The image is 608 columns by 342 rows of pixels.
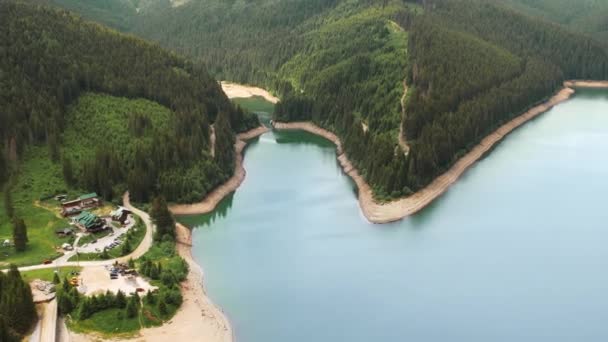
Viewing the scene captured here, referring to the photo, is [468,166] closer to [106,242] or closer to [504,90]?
[504,90]

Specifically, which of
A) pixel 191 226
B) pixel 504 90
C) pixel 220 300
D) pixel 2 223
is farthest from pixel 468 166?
pixel 2 223

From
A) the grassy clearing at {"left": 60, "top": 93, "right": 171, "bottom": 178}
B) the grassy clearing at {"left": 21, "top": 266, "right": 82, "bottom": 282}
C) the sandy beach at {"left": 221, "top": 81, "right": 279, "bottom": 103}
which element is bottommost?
the sandy beach at {"left": 221, "top": 81, "right": 279, "bottom": 103}

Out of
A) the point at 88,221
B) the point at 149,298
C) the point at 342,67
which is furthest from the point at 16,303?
the point at 342,67

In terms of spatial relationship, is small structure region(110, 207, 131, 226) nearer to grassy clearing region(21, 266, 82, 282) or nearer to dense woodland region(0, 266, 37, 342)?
grassy clearing region(21, 266, 82, 282)

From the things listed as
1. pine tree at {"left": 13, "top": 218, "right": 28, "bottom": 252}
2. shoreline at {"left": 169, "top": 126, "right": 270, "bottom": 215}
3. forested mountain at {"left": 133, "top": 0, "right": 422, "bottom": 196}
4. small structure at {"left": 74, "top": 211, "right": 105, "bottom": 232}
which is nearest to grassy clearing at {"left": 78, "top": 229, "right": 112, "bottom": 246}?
small structure at {"left": 74, "top": 211, "right": 105, "bottom": 232}

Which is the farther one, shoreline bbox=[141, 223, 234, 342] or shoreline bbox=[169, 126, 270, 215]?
shoreline bbox=[169, 126, 270, 215]

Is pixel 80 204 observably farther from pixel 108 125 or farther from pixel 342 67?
pixel 342 67
